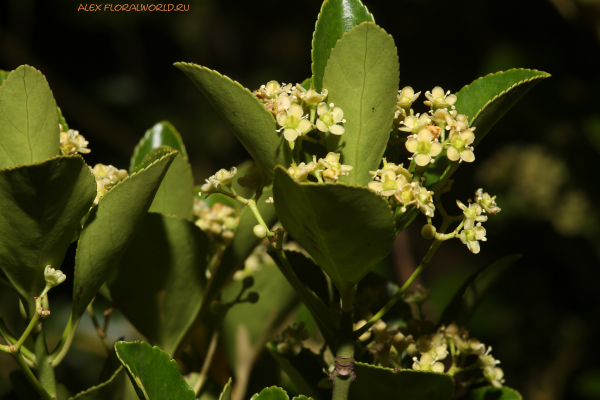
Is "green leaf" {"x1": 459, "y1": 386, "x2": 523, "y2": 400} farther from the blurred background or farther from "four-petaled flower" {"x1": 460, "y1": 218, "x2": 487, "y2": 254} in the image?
the blurred background

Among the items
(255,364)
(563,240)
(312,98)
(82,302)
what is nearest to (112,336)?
(255,364)

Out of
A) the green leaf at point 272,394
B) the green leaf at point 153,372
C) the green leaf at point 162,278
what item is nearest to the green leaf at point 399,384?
the green leaf at point 272,394

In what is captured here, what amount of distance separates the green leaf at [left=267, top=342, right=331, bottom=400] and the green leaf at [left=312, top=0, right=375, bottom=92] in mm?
349

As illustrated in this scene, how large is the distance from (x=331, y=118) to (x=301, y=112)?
4 cm

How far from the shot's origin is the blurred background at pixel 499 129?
7.14 feet

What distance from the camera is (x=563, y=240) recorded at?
2428mm

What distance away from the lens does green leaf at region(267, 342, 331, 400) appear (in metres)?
0.70

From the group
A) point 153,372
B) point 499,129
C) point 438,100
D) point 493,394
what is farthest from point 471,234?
point 499,129

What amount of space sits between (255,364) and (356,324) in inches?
14.1

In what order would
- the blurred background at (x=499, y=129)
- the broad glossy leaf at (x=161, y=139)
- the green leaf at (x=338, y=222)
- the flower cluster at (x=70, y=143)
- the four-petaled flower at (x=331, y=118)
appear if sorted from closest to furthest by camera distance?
the green leaf at (x=338, y=222)
the four-petaled flower at (x=331, y=118)
the flower cluster at (x=70, y=143)
the broad glossy leaf at (x=161, y=139)
the blurred background at (x=499, y=129)

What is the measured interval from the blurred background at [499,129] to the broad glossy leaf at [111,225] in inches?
45.7

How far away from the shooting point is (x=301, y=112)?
1.79 feet

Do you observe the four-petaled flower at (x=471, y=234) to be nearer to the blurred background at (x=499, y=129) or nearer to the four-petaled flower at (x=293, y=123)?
the four-petaled flower at (x=293, y=123)

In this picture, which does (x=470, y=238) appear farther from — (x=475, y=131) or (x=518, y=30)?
(x=518, y=30)
